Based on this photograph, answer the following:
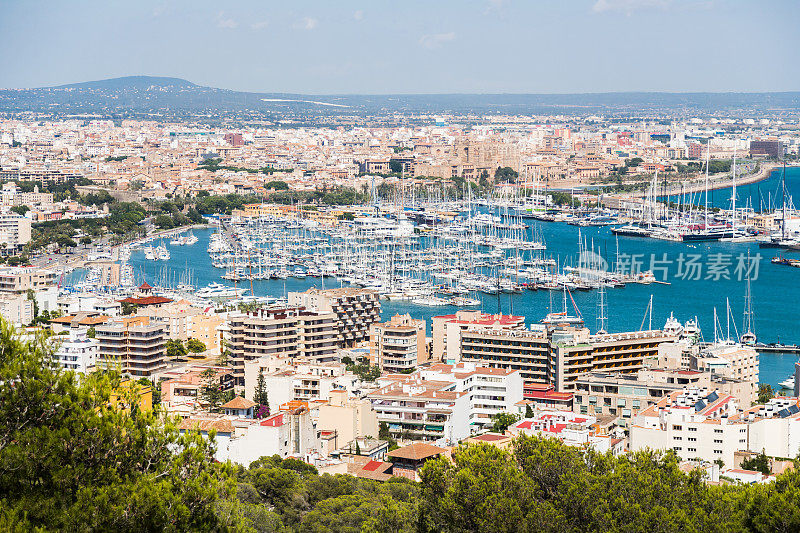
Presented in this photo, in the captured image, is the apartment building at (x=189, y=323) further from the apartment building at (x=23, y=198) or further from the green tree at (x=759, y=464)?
the apartment building at (x=23, y=198)

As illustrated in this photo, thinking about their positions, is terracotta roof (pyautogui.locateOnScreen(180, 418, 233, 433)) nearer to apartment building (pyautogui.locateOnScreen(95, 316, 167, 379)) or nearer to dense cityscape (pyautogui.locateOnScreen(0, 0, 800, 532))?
dense cityscape (pyautogui.locateOnScreen(0, 0, 800, 532))

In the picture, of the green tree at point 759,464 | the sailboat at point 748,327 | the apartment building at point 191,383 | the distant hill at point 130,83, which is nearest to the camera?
the green tree at point 759,464

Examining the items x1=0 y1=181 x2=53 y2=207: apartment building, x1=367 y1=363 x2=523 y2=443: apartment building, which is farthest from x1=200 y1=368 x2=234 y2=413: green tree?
x1=0 y1=181 x2=53 y2=207: apartment building

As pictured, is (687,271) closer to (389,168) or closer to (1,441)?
(1,441)

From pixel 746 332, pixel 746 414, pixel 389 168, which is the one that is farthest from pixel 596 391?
pixel 389 168

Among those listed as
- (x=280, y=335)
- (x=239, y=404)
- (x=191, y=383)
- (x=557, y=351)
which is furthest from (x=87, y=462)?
(x=280, y=335)

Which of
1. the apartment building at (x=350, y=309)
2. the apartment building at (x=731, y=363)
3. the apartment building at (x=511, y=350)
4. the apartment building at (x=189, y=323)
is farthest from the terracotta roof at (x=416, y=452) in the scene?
the apartment building at (x=189, y=323)

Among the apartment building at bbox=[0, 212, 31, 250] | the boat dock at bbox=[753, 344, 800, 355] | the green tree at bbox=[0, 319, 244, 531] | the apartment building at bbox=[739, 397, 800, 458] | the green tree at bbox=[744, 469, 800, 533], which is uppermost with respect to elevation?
the green tree at bbox=[0, 319, 244, 531]
